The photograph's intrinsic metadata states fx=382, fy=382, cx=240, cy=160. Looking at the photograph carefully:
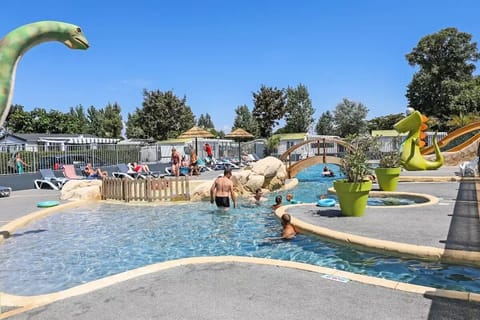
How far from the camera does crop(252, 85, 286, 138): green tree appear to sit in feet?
168

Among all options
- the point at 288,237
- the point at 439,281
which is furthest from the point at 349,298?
the point at 288,237

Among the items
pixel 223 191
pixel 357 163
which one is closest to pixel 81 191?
pixel 223 191

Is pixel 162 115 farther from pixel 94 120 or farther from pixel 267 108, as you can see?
pixel 94 120

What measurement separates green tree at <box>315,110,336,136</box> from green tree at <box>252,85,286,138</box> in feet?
36.0

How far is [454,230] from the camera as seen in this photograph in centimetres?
679

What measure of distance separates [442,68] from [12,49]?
48.3m

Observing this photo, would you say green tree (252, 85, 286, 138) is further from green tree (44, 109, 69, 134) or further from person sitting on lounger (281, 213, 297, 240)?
person sitting on lounger (281, 213, 297, 240)

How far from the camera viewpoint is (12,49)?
160 inches

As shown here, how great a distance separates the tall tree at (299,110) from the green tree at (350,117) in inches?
220

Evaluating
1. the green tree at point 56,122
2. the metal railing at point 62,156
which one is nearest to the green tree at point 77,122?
the green tree at point 56,122

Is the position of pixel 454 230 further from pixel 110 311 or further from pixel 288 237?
pixel 110 311

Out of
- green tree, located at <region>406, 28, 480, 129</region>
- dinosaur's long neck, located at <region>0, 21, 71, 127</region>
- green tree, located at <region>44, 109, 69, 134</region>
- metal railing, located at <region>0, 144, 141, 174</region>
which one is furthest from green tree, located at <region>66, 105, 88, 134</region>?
dinosaur's long neck, located at <region>0, 21, 71, 127</region>

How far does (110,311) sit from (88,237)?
5.42 metres

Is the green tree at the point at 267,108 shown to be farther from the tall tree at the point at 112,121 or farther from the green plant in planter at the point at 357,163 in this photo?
the green plant in planter at the point at 357,163
